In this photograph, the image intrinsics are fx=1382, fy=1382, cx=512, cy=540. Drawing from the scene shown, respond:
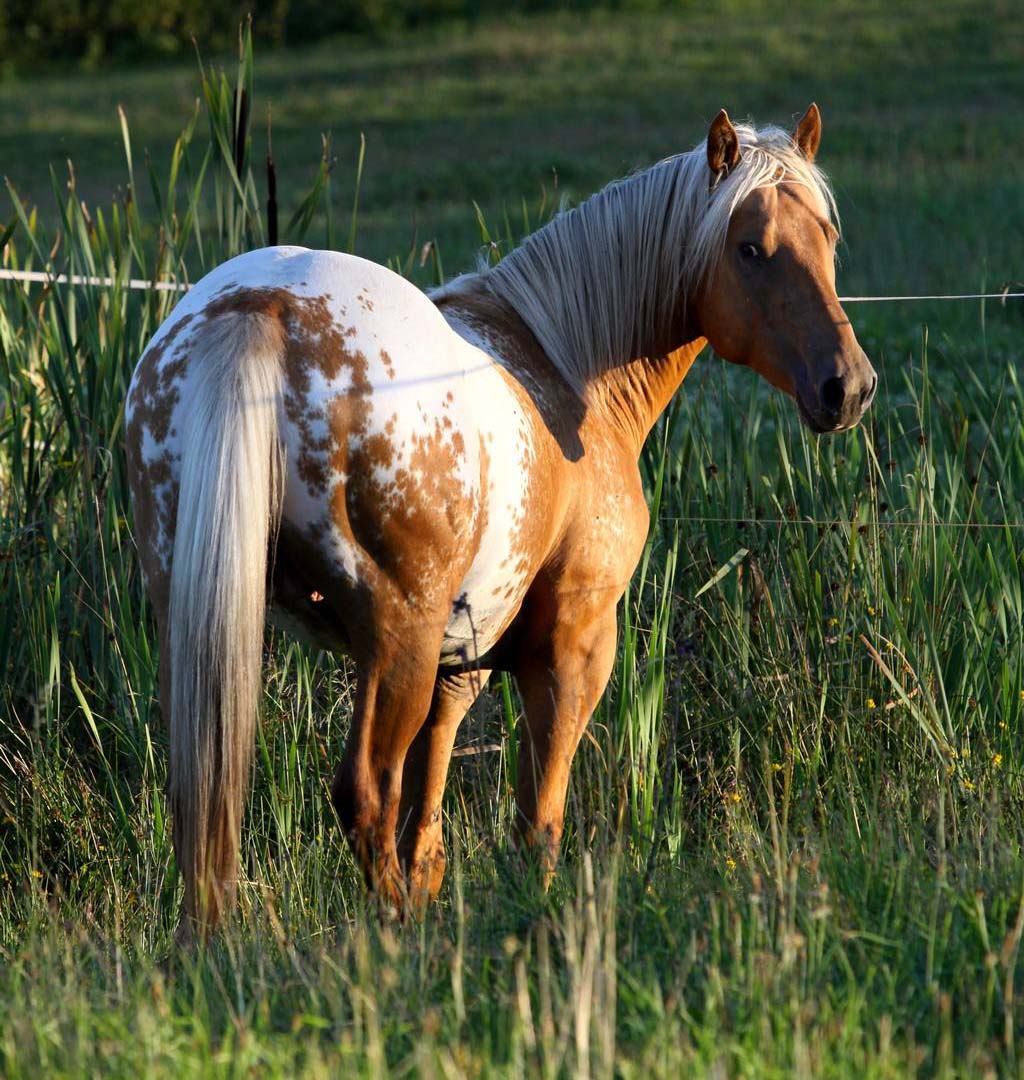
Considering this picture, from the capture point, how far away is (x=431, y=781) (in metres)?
3.52

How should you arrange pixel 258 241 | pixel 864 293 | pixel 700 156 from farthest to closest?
pixel 864 293, pixel 258 241, pixel 700 156

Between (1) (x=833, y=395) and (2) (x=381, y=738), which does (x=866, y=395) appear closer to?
(1) (x=833, y=395)

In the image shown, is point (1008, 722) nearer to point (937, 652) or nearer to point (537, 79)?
point (937, 652)

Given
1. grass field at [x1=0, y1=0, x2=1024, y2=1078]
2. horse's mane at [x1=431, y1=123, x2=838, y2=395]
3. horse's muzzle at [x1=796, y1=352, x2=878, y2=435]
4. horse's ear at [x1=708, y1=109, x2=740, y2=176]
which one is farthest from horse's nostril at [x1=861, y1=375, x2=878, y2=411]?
horse's ear at [x1=708, y1=109, x2=740, y2=176]

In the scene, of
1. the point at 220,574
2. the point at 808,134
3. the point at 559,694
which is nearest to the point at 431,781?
the point at 559,694

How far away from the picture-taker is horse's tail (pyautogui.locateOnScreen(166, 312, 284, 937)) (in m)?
2.51

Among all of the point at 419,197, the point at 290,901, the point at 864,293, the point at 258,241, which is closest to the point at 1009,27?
the point at 419,197

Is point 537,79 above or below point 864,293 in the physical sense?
above

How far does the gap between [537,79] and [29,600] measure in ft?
73.0

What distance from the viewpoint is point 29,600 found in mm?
3980

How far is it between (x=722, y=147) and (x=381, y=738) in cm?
162

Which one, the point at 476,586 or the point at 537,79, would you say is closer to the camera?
the point at 476,586

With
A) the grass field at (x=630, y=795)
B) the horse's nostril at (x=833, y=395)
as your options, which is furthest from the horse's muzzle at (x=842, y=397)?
the grass field at (x=630, y=795)

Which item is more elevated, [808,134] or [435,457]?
[808,134]
